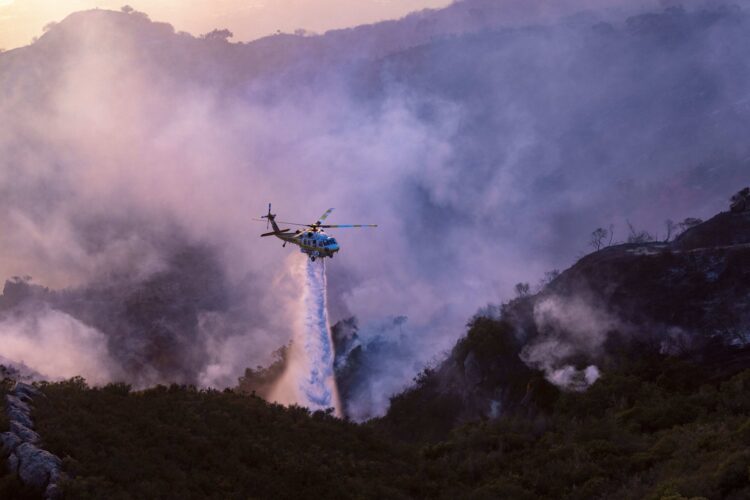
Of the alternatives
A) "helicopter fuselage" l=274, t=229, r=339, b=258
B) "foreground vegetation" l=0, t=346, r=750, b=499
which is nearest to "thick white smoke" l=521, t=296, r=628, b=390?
"foreground vegetation" l=0, t=346, r=750, b=499

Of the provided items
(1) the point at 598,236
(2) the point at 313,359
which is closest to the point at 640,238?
(1) the point at 598,236

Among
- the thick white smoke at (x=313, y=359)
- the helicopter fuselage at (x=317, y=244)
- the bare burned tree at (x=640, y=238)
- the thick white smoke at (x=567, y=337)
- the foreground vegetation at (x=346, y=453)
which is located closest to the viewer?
the foreground vegetation at (x=346, y=453)

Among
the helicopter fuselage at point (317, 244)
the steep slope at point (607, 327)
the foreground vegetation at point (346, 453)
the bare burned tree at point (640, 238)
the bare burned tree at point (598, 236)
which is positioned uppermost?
the bare burned tree at point (598, 236)

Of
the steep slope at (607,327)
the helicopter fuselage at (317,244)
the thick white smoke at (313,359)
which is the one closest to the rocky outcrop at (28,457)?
the helicopter fuselage at (317,244)

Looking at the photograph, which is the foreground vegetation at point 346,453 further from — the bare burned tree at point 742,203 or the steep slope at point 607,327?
the bare burned tree at point 742,203

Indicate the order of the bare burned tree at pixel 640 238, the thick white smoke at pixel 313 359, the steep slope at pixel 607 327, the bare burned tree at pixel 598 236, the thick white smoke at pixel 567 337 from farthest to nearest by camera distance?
the bare burned tree at pixel 598 236 < the bare burned tree at pixel 640 238 < the thick white smoke at pixel 313 359 < the thick white smoke at pixel 567 337 < the steep slope at pixel 607 327

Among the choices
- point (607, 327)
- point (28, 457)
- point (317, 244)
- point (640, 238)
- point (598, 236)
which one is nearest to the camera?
point (28, 457)

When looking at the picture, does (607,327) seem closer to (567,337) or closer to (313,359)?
(567,337)
